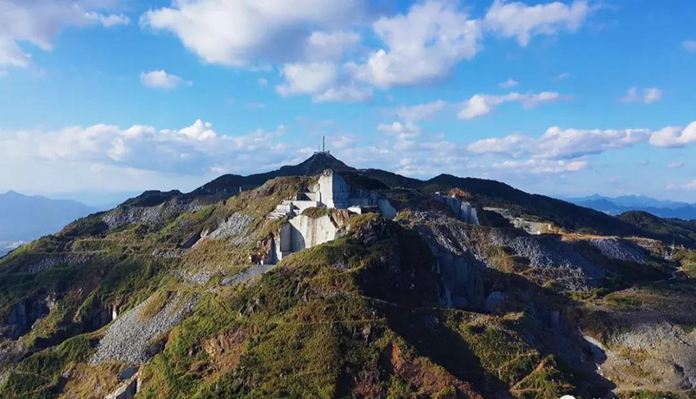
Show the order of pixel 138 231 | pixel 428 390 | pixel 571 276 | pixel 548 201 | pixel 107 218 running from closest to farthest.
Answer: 1. pixel 428 390
2. pixel 571 276
3. pixel 138 231
4. pixel 107 218
5. pixel 548 201

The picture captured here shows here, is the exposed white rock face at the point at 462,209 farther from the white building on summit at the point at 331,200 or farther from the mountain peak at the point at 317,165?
the mountain peak at the point at 317,165

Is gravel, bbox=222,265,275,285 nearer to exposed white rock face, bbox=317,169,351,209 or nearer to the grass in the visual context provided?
the grass

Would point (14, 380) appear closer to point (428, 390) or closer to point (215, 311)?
point (215, 311)

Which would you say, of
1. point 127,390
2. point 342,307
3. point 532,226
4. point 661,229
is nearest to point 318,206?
point 342,307

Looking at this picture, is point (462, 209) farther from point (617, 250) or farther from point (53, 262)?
point (53, 262)

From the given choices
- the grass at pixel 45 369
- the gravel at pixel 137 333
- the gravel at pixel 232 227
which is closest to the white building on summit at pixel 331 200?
the gravel at pixel 232 227

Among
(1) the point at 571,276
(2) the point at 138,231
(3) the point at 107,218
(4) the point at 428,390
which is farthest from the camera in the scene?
(3) the point at 107,218

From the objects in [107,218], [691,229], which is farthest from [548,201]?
[107,218]

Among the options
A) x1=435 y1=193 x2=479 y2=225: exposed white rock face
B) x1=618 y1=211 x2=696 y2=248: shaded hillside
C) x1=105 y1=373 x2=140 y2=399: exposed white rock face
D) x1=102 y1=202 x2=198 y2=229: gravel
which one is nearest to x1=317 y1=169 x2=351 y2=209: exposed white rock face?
x1=435 y1=193 x2=479 y2=225: exposed white rock face
